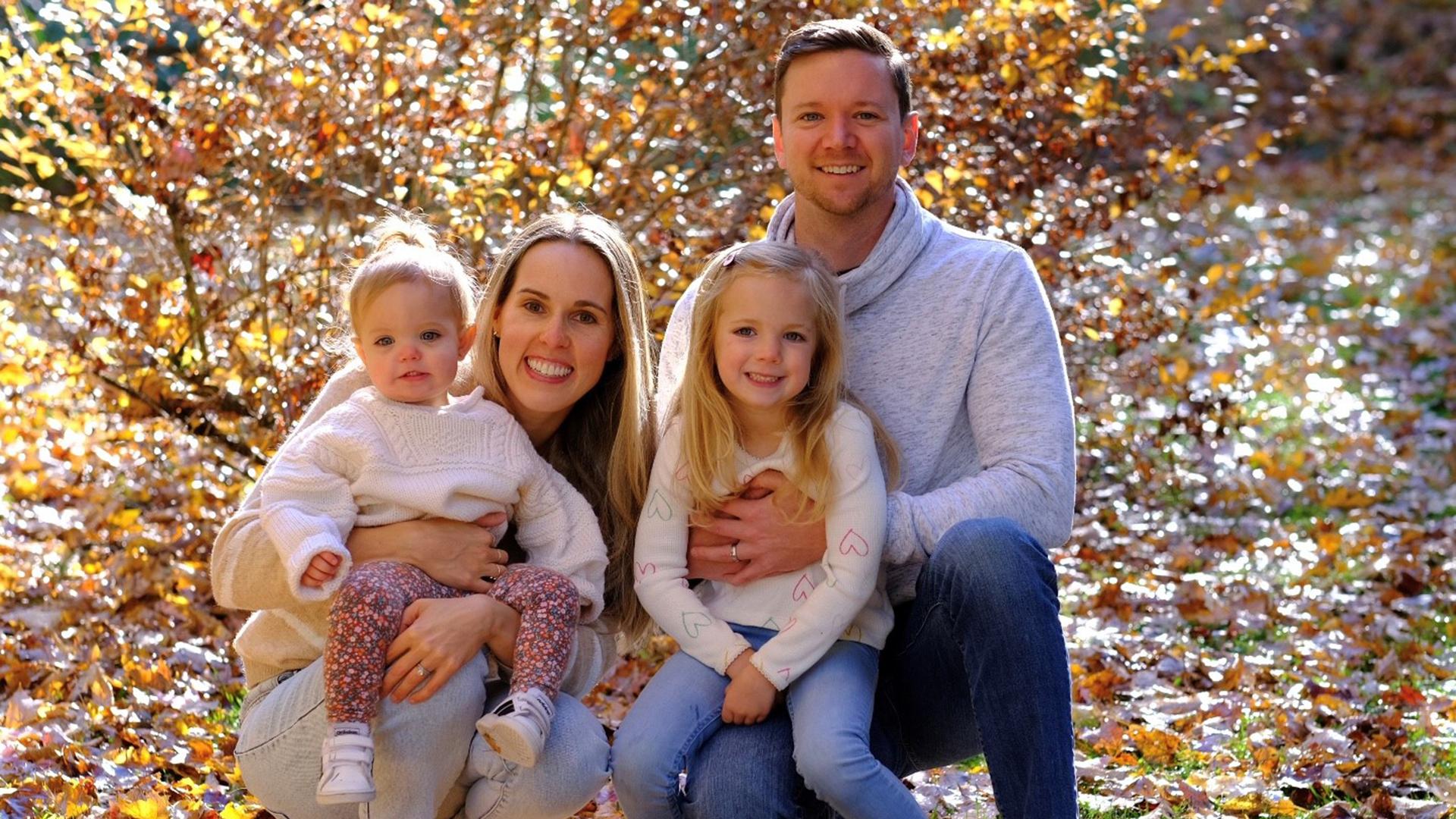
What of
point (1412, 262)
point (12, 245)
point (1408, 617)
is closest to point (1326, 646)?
point (1408, 617)

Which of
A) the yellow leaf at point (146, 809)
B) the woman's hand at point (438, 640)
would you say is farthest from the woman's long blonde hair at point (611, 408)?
the yellow leaf at point (146, 809)

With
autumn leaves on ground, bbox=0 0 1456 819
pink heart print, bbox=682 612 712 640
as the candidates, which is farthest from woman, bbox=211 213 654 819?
autumn leaves on ground, bbox=0 0 1456 819

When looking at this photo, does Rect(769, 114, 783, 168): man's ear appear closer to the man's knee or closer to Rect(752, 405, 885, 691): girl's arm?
Rect(752, 405, 885, 691): girl's arm

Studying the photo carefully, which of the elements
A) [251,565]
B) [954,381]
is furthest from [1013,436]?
[251,565]

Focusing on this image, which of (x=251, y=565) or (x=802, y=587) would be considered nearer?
(x=251, y=565)

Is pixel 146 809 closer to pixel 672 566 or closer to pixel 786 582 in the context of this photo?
pixel 672 566

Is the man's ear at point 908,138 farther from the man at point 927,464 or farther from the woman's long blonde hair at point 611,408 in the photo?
the woman's long blonde hair at point 611,408

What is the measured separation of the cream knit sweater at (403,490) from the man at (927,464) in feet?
0.84

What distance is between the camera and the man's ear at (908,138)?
327 centimetres

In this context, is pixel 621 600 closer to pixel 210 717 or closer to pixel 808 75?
pixel 808 75

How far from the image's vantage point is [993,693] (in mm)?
2627

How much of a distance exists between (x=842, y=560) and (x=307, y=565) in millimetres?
922

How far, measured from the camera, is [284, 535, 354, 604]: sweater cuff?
260cm

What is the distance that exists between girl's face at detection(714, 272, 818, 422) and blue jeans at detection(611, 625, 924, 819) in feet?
1.49
